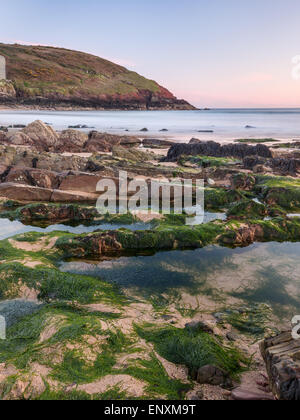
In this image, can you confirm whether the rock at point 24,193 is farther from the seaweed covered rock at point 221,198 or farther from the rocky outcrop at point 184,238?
the seaweed covered rock at point 221,198

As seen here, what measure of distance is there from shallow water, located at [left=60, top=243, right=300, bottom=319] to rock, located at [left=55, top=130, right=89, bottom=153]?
13.9 metres

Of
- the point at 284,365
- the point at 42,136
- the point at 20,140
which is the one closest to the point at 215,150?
the point at 42,136

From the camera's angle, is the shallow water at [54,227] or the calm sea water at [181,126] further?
the calm sea water at [181,126]

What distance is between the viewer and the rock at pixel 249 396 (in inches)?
93.1

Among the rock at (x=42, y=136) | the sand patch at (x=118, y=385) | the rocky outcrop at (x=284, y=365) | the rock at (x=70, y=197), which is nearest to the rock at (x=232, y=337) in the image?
the rocky outcrop at (x=284, y=365)

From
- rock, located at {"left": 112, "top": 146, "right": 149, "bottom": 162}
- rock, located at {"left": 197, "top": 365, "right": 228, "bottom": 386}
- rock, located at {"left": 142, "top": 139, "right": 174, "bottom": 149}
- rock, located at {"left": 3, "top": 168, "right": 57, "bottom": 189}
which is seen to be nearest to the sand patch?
rock, located at {"left": 197, "top": 365, "right": 228, "bottom": 386}

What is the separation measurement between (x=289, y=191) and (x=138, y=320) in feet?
24.9

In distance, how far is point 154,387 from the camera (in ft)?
8.46

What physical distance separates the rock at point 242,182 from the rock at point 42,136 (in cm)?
1237

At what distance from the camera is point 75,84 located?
112 m

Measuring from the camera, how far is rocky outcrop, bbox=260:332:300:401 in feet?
6.97

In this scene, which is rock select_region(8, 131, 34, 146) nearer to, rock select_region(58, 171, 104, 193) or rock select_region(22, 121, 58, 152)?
rock select_region(22, 121, 58, 152)

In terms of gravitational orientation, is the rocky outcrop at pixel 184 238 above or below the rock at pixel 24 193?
below

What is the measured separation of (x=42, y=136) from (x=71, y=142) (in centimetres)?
225
